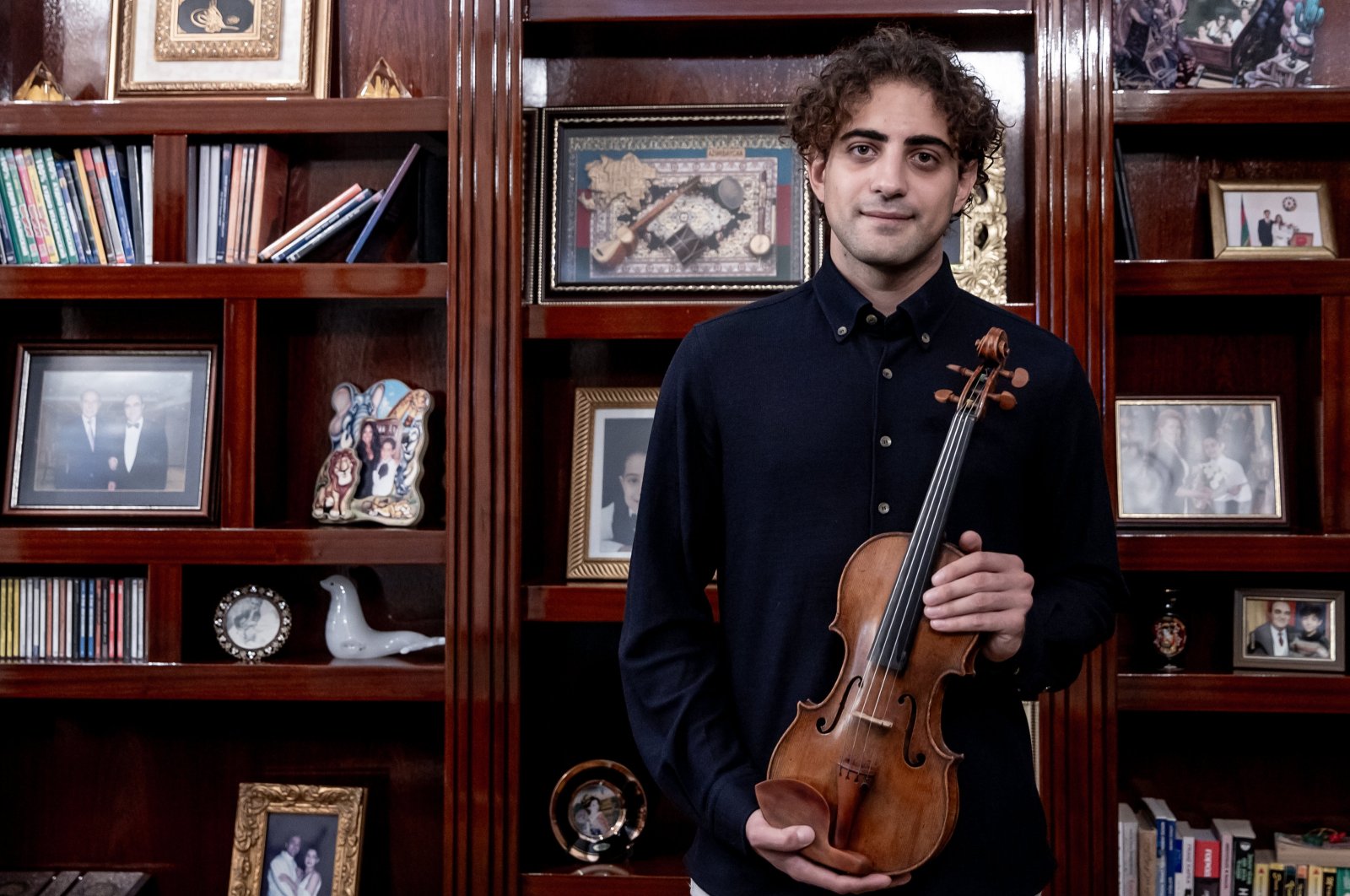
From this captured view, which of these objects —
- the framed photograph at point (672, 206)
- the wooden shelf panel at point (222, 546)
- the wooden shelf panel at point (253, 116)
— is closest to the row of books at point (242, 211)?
the wooden shelf panel at point (253, 116)

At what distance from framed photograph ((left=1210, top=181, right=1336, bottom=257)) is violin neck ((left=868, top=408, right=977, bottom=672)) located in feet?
4.91

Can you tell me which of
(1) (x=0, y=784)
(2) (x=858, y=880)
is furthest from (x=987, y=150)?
(1) (x=0, y=784)

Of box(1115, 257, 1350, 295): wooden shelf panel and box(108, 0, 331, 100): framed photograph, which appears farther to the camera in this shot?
box(108, 0, 331, 100): framed photograph

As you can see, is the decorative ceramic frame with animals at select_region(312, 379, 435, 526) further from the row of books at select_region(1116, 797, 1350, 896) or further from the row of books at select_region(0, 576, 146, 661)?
the row of books at select_region(1116, 797, 1350, 896)

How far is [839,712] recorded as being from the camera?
1.17 m

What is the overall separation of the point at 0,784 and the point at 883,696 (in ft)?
7.48

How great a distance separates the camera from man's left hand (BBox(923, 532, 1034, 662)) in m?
1.14

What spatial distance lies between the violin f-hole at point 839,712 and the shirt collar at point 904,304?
37 cm

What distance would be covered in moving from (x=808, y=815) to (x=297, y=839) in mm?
1644

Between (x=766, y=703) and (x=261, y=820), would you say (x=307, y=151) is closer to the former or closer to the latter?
(x=261, y=820)

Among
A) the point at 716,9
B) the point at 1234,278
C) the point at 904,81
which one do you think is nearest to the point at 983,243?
the point at 1234,278

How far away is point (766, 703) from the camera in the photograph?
1.25 metres

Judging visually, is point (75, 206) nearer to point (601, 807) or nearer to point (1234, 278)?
point (601, 807)

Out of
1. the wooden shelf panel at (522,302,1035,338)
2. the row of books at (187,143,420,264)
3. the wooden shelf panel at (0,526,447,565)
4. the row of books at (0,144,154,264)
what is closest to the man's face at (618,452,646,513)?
the wooden shelf panel at (522,302,1035,338)
